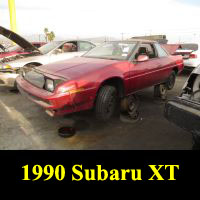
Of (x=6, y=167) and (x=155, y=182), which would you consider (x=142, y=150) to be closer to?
(x=155, y=182)

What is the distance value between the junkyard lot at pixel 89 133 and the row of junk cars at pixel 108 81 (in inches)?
11.5

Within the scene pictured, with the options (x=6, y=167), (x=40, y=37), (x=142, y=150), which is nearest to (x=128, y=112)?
(x=142, y=150)

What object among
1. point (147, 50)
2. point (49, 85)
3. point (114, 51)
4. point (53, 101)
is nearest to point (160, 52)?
point (147, 50)

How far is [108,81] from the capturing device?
3.25m

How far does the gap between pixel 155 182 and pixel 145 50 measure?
292 centimetres

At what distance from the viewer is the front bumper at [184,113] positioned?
198cm

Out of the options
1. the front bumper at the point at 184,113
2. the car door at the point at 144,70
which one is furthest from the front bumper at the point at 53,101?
the car door at the point at 144,70

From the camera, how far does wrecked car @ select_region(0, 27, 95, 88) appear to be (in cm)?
478

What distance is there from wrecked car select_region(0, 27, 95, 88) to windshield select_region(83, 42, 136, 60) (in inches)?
60.0

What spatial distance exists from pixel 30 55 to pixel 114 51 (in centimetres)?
267

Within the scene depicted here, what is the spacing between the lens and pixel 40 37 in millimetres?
25891

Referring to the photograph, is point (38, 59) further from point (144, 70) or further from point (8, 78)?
point (144, 70)

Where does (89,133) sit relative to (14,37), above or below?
below

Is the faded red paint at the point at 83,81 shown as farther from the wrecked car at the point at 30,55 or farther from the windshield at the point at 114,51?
the wrecked car at the point at 30,55
